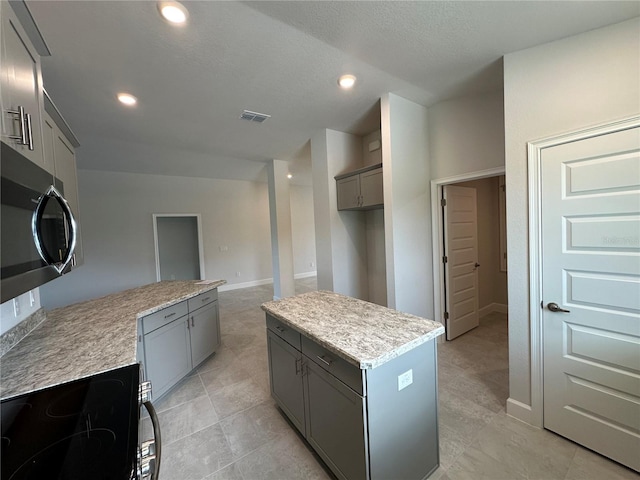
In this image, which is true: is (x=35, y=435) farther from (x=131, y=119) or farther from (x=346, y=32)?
(x=131, y=119)

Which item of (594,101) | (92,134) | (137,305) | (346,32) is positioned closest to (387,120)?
(346,32)

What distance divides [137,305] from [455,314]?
3.62m

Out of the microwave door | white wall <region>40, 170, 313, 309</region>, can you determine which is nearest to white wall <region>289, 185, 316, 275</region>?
white wall <region>40, 170, 313, 309</region>

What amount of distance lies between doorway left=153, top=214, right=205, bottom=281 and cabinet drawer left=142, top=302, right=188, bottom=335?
14.6 ft

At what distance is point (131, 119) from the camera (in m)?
3.18

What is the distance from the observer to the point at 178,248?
6.98 m

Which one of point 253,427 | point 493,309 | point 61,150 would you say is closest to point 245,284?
point 253,427

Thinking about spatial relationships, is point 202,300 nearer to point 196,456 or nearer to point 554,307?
point 196,456

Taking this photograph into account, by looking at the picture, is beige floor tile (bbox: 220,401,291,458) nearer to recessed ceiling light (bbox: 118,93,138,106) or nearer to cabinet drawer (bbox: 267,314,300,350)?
cabinet drawer (bbox: 267,314,300,350)

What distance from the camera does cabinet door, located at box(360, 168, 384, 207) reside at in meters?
3.09

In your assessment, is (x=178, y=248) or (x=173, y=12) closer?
(x=173, y=12)

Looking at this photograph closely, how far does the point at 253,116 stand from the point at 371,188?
1746 mm

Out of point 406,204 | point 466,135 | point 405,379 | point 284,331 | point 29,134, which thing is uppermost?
point 466,135

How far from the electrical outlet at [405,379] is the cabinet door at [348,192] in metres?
2.28
